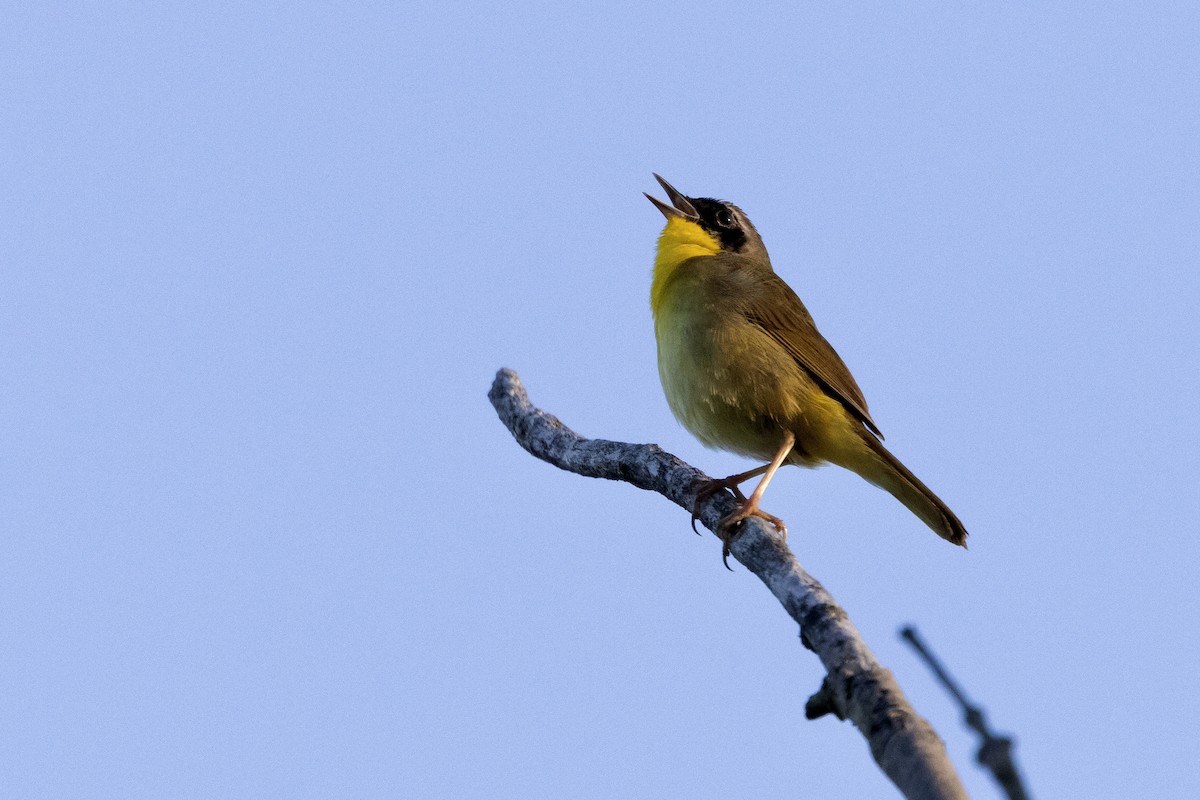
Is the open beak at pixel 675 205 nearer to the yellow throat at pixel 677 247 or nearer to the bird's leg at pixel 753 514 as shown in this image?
the yellow throat at pixel 677 247

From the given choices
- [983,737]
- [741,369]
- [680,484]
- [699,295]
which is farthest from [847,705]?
[699,295]

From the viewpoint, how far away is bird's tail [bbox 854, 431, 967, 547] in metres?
5.95

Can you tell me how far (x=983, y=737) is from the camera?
1102 millimetres

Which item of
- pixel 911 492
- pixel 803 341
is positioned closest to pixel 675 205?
pixel 803 341

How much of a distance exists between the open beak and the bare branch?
72.1 inches

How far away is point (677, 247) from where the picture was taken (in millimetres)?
7281

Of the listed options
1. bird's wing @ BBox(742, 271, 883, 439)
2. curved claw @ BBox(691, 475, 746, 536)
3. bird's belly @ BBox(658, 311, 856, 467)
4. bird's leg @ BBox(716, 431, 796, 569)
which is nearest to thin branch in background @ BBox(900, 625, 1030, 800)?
bird's leg @ BBox(716, 431, 796, 569)

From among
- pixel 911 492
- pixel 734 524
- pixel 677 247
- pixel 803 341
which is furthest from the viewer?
pixel 677 247

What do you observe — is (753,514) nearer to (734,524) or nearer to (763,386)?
(734,524)

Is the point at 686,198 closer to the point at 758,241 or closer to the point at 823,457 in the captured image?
the point at 758,241

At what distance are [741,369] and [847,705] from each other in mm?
3418

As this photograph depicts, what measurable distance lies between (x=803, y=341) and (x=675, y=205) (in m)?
1.65

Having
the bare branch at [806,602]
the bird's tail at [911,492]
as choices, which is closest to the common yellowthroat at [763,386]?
the bird's tail at [911,492]

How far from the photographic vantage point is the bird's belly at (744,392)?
19.8 feet
